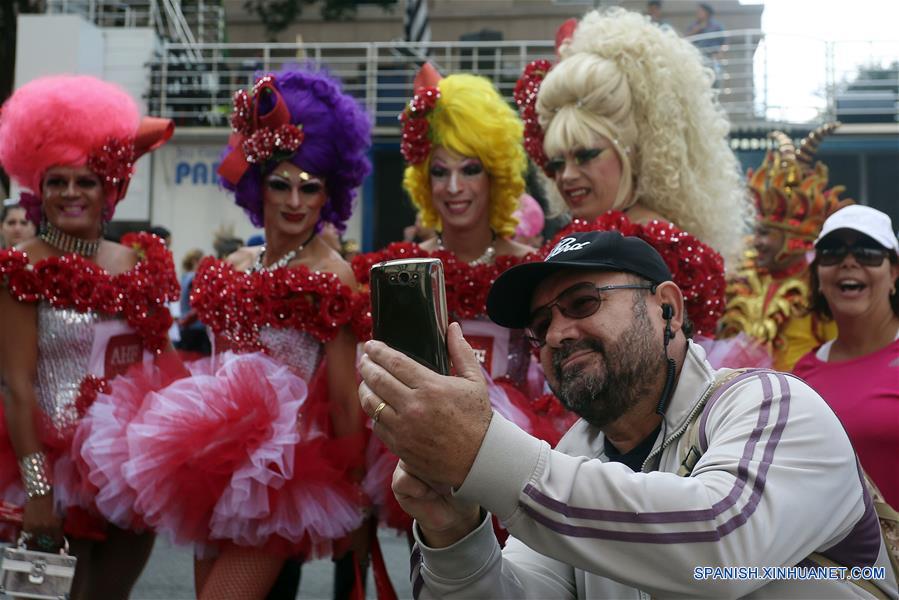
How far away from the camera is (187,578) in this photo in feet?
18.9

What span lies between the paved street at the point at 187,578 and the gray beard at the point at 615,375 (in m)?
3.44

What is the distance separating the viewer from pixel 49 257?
3725mm

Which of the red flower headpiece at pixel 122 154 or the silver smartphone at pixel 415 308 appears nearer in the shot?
the silver smartphone at pixel 415 308

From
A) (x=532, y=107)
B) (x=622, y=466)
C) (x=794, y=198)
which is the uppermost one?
(x=532, y=107)

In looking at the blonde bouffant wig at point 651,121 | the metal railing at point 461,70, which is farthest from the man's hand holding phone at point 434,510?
the metal railing at point 461,70

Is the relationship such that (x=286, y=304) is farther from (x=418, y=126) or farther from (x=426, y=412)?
(x=426, y=412)

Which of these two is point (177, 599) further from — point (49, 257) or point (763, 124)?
point (763, 124)

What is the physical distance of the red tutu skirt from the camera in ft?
10.8

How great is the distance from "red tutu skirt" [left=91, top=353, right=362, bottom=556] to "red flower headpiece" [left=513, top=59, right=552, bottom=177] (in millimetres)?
1479

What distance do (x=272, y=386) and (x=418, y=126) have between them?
4.57 feet

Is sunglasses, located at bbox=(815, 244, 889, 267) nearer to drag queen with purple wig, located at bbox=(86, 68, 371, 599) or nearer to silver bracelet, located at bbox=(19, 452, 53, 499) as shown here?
drag queen with purple wig, located at bbox=(86, 68, 371, 599)

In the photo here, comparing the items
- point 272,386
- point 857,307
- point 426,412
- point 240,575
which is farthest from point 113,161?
point 857,307

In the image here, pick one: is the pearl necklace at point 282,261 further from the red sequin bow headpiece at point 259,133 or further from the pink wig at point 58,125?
the pink wig at point 58,125

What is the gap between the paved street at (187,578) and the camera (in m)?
5.41
